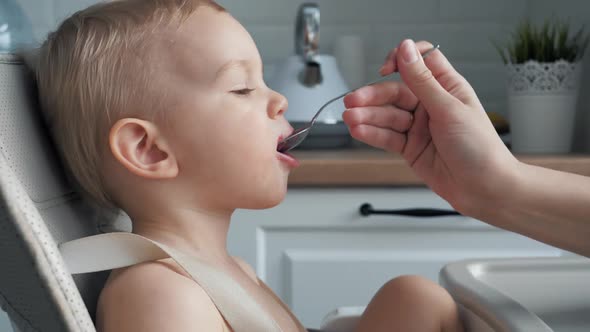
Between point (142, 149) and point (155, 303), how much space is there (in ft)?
0.70

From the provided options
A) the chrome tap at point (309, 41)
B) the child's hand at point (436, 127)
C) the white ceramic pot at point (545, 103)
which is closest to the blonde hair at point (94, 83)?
the child's hand at point (436, 127)

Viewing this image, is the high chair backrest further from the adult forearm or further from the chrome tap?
the chrome tap

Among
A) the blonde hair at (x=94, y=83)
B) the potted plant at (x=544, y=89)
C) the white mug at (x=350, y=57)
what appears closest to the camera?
the blonde hair at (x=94, y=83)

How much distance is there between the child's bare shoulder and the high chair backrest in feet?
0.14

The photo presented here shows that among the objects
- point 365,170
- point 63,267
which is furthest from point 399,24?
point 63,267

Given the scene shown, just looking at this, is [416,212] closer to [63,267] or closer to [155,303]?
[155,303]

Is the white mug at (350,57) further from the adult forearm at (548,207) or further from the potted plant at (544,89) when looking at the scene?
the adult forearm at (548,207)

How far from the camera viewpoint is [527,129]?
197cm

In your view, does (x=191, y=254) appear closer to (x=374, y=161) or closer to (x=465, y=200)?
(x=465, y=200)

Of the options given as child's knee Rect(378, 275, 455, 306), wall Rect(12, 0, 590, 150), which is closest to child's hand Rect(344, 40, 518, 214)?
child's knee Rect(378, 275, 455, 306)

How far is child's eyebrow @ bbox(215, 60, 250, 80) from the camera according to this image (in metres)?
0.86

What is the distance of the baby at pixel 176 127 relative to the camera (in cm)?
82

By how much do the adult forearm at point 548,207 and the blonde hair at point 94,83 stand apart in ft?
1.26

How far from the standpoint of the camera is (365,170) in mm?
1684
